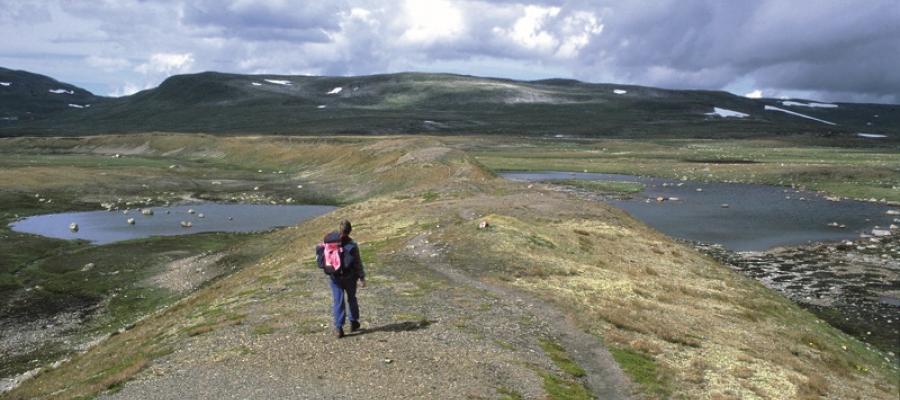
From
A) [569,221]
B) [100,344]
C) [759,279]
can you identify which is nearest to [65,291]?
[100,344]

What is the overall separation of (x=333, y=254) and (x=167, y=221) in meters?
69.2

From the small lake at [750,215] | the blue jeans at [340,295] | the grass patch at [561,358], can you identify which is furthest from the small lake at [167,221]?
the grass patch at [561,358]

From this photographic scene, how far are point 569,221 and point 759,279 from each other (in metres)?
15.1

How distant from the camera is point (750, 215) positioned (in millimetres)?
90500

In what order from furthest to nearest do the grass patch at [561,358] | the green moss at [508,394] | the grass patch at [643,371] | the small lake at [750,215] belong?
the small lake at [750,215], the grass patch at [561,358], the grass patch at [643,371], the green moss at [508,394]

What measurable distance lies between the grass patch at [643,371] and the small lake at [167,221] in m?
59.1

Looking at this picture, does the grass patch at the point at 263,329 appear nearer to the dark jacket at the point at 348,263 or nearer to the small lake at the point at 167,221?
the dark jacket at the point at 348,263

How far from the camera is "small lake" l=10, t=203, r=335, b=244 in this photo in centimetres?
7894

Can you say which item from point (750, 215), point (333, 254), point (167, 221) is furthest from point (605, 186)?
point (333, 254)

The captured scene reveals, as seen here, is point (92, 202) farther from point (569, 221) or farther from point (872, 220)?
point (872, 220)

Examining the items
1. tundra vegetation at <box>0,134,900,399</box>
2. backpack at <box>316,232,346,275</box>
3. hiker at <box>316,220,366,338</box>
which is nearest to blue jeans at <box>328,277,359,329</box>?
hiker at <box>316,220,366,338</box>

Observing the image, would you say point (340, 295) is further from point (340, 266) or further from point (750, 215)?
point (750, 215)

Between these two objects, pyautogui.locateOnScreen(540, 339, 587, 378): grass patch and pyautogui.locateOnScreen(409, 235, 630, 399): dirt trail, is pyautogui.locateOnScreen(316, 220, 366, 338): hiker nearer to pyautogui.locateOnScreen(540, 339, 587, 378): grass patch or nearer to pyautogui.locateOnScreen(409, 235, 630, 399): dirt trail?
pyautogui.locateOnScreen(540, 339, 587, 378): grass patch

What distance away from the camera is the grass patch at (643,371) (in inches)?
998
